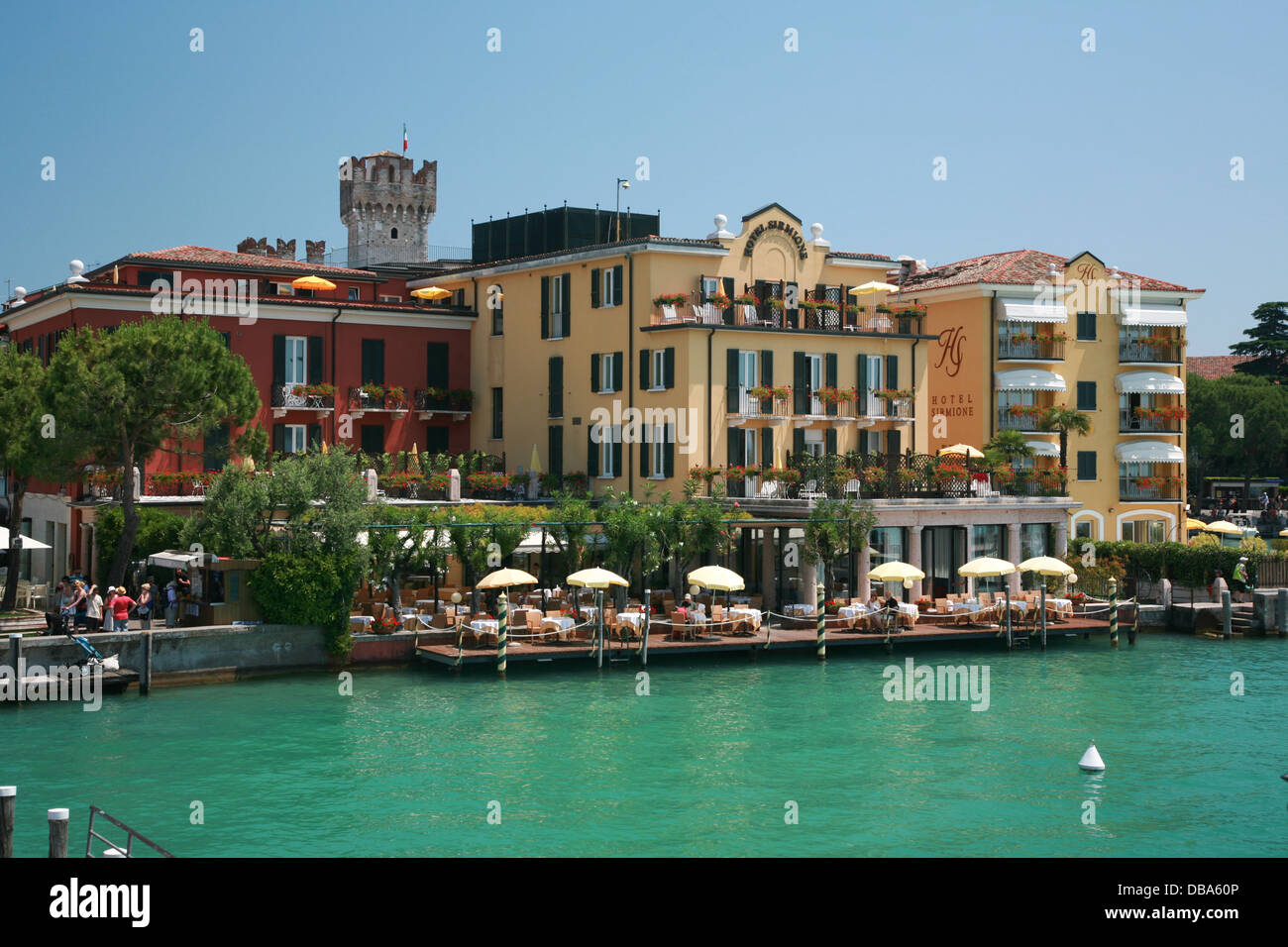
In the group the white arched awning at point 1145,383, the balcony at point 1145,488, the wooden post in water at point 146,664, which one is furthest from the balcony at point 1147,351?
the wooden post in water at point 146,664

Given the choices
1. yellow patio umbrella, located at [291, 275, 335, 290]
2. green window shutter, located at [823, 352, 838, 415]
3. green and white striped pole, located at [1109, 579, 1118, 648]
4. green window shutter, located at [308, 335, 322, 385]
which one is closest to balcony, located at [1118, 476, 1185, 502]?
green window shutter, located at [823, 352, 838, 415]

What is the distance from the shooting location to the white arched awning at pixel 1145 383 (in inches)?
2677

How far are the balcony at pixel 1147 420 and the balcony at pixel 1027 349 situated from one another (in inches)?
192

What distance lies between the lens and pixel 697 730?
3284cm

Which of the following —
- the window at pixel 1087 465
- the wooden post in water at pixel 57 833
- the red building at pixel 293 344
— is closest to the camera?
the wooden post in water at pixel 57 833

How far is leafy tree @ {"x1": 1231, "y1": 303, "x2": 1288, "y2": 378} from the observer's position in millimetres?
115625

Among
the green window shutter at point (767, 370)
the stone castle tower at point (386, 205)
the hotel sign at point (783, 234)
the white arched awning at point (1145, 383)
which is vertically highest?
the stone castle tower at point (386, 205)

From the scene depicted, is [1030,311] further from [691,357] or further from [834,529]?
[834,529]

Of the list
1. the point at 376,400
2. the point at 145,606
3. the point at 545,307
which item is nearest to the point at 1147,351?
the point at 545,307

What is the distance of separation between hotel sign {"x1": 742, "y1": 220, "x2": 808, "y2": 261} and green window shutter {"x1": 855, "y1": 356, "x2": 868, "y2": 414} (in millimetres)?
4546

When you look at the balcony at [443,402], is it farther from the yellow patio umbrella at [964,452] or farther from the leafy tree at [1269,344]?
the leafy tree at [1269,344]

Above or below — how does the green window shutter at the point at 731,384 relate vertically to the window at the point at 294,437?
above

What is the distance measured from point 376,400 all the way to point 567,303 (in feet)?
26.6
